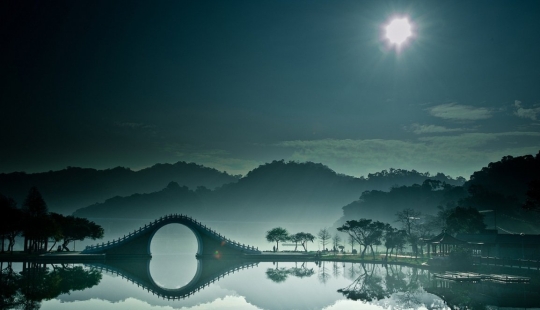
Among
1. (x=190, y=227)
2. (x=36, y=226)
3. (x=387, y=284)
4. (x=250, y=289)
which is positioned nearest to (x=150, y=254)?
(x=190, y=227)

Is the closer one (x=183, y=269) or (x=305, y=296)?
(x=305, y=296)

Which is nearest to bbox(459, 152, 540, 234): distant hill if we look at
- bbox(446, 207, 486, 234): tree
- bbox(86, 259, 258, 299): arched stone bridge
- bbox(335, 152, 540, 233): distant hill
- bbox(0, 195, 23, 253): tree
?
bbox(335, 152, 540, 233): distant hill

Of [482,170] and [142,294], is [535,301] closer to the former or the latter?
[142,294]

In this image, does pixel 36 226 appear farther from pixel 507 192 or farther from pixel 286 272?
pixel 507 192

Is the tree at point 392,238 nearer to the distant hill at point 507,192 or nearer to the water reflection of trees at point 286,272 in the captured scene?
the water reflection of trees at point 286,272

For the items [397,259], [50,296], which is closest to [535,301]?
[397,259]
